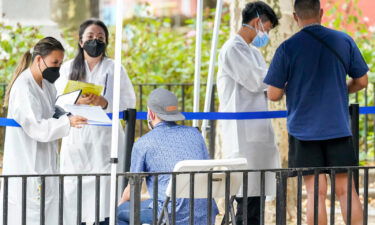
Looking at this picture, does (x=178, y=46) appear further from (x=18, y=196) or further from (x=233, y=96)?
(x=18, y=196)

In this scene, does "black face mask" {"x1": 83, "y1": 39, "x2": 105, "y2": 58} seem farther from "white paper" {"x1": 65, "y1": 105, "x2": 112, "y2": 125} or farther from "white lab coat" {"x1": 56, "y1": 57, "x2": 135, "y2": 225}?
"white paper" {"x1": 65, "y1": 105, "x2": 112, "y2": 125}

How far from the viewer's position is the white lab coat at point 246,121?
7.95m

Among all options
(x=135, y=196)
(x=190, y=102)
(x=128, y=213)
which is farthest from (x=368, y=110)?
(x=190, y=102)

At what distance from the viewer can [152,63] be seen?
43.2 ft

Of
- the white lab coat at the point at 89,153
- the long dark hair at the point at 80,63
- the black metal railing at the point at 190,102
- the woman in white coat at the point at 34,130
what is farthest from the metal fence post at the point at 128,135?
the black metal railing at the point at 190,102

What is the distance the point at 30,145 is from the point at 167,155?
101 centimetres

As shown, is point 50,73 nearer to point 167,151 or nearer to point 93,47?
point 93,47

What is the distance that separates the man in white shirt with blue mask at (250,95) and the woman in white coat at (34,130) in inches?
55.2

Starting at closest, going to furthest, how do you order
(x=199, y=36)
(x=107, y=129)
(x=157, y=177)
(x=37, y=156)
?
(x=157, y=177) < (x=37, y=156) < (x=107, y=129) < (x=199, y=36)

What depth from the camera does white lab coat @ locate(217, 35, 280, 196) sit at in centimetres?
795

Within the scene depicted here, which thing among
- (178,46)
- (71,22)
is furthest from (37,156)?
(71,22)

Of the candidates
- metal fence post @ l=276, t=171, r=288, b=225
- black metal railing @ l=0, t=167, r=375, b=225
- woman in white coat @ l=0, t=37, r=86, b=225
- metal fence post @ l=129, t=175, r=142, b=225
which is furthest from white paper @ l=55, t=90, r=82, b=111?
metal fence post @ l=276, t=171, r=288, b=225

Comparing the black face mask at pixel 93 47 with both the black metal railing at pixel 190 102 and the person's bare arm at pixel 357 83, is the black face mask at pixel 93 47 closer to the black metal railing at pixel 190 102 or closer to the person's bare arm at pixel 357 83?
the person's bare arm at pixel 357 83

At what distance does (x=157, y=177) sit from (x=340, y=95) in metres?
1.60
